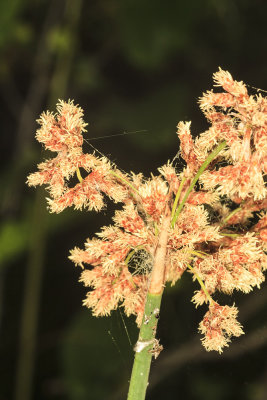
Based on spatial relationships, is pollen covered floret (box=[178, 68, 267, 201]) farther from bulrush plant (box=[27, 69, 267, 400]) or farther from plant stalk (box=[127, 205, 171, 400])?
plant stalk (box=[127, 205, 171, 400])

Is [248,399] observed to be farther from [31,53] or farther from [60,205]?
[31,53]

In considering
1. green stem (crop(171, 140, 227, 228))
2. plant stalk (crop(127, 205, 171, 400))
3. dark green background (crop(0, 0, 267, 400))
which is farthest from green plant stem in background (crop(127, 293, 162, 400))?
dark green background (crop(0, 0, 267, 400))

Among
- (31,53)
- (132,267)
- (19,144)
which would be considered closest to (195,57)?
(31,53)

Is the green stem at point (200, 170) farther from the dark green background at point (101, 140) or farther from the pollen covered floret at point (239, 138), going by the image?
the dark green background at point (101, 140)

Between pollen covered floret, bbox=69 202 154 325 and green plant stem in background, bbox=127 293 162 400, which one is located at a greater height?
pollen covered floret, bbox=69 202 154 325

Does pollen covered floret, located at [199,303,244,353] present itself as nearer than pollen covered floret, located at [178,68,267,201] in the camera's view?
No

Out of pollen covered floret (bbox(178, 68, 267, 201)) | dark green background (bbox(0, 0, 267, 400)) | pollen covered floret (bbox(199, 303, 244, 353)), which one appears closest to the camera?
pollen covered floret (bbox(178, 68, 267, 201))

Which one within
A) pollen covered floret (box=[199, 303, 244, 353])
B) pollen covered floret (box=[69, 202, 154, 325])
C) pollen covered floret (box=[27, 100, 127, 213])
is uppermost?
pollen covered floret (box=[27, 100, 127, 213])
